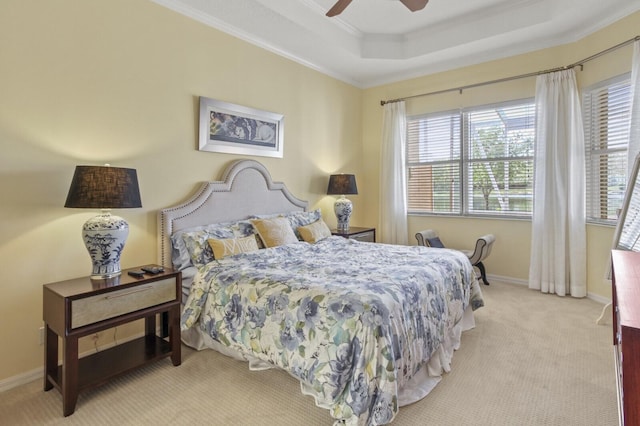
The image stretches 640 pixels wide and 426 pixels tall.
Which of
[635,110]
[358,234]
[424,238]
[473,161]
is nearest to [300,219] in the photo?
[358,234]

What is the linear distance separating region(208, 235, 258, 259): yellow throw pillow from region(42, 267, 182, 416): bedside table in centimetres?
45

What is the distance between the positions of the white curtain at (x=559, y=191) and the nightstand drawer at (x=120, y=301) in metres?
4.01

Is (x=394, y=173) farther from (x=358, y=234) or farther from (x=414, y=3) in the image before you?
(x=414, y=3)

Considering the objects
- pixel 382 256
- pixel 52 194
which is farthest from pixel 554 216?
pixel 52 194

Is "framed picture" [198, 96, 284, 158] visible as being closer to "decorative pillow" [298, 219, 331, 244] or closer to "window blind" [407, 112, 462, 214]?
"decorative pillow" [298, 219, 331, 244]

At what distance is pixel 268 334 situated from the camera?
2113mm

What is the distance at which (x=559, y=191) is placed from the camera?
13.0ft

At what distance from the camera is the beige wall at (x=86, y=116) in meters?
2.26

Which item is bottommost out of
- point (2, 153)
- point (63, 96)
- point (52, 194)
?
point (52, 194)

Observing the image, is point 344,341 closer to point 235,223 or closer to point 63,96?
point 235,223

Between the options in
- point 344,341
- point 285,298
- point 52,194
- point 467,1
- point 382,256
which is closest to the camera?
point 344,341

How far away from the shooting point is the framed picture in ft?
11.0

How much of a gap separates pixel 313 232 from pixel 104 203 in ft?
6.78

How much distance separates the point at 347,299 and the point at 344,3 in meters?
2.17
